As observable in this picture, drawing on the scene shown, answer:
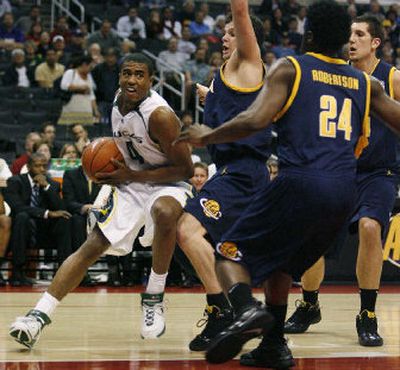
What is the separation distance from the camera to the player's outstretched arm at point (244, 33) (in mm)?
4773

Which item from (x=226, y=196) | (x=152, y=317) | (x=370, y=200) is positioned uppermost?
(x=226, y=196)

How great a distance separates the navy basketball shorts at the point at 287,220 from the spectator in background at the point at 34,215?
18.8ft

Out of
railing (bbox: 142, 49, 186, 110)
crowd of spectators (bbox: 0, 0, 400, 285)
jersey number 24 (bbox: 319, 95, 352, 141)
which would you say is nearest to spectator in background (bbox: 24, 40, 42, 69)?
crowd of spectators (bbox: 0, 0, 400, 285)

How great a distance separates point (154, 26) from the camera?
16828 mm

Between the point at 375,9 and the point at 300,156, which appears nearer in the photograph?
the point at 300,156

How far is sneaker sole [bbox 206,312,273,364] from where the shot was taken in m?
3.96

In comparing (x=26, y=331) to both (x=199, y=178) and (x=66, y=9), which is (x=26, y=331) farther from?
(x=66, y=9)

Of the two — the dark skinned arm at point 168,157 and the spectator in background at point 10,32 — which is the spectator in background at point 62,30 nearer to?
the spectator in background at point 10,32

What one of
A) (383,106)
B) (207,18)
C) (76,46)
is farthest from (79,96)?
(383,106)

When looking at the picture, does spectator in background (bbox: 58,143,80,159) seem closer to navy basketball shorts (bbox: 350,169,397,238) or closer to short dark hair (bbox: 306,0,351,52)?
navy basketball shorts (bbox: 350,169,397,238)

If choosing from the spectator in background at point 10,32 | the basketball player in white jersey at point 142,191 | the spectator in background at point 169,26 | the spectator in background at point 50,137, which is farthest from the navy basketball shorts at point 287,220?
the spectator in background at point 169,26

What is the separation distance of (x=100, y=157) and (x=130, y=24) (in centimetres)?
1160

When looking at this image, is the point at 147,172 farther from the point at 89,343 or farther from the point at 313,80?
the point at 313,80

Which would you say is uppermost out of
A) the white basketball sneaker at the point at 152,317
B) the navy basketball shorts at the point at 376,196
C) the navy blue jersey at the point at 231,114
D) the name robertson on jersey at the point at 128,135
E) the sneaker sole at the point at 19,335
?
the navy blue jersey at the point at 231,114
